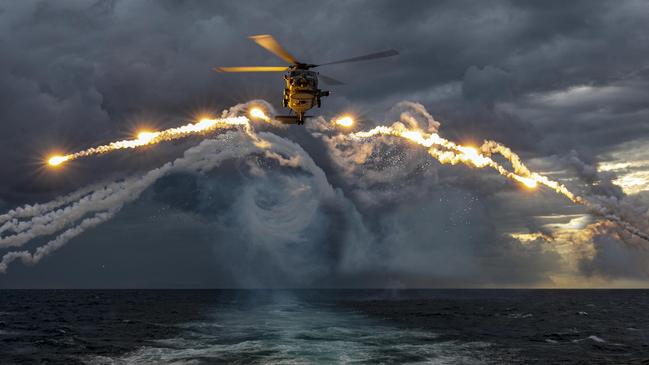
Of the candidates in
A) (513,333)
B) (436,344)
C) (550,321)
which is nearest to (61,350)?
(436,344)

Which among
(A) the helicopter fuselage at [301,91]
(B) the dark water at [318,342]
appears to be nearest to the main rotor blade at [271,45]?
(A) the helicopter fuselage at [301,91]

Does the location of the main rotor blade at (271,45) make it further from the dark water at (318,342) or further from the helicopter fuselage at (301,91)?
the dark water at (318,342)

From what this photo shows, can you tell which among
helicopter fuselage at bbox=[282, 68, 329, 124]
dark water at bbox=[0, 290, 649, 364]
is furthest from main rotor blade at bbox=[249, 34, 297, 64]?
dark water at bbox=[0, 290, 649, 364]

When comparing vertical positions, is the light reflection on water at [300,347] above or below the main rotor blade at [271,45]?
below

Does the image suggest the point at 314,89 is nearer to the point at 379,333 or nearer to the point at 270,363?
the point at 270,363

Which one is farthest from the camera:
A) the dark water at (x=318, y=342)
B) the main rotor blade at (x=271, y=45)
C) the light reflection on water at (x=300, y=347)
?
the dark water at (x=318, y=342)

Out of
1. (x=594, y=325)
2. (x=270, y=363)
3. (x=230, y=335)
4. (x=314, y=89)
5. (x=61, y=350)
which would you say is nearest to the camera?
(x=314, y=89)

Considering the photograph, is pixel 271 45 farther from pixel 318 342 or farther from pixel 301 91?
pixel 318 342

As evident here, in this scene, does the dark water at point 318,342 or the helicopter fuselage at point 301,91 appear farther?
the dark water at point 318,342
